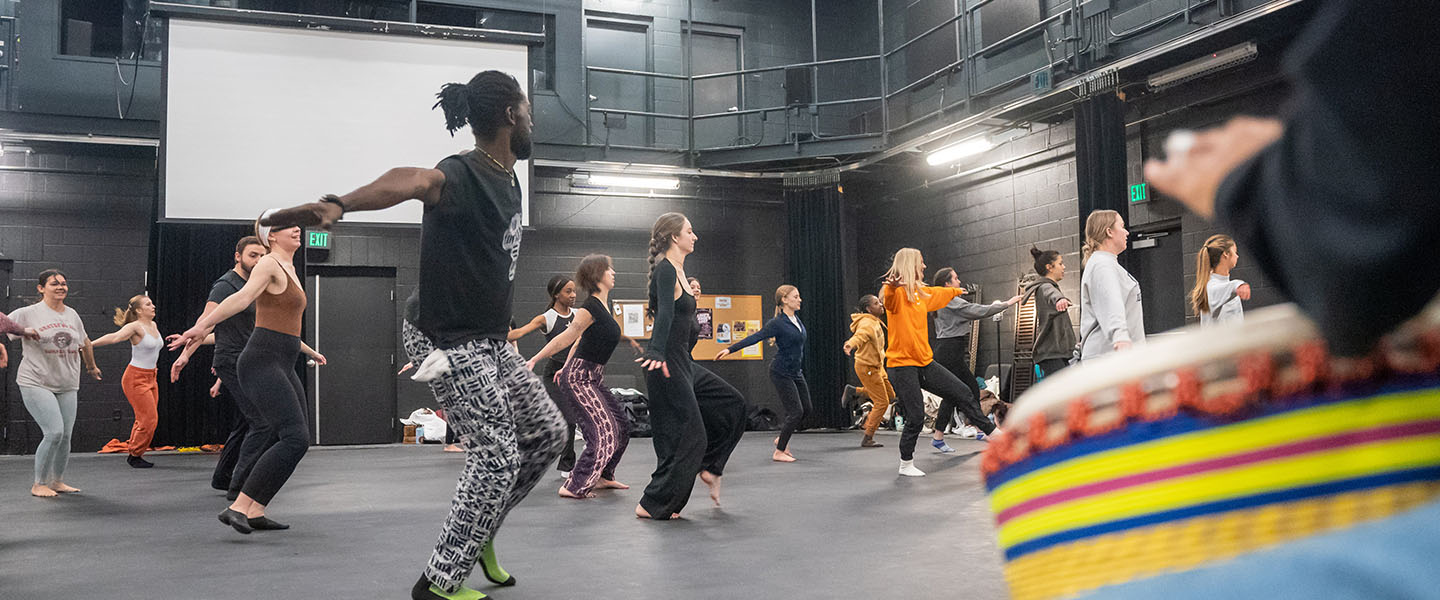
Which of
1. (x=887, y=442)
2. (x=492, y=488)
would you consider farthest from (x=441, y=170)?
(x=887, y=442)

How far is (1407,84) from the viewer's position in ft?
1.48

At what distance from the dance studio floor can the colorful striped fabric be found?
2.61m

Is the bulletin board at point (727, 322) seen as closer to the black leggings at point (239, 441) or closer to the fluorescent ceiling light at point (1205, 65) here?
the fluorescent ceiling light at point (1205, 65)

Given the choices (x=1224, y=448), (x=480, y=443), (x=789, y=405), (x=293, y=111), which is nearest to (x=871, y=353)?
(x=789, y=405)

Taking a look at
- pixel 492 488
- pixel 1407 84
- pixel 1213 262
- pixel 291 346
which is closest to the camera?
pixel 1407 84

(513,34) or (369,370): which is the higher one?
(513,34)

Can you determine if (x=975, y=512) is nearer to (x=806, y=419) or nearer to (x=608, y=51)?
(x=806, y=419)

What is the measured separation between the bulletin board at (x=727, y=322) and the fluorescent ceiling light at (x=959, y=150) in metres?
3.83

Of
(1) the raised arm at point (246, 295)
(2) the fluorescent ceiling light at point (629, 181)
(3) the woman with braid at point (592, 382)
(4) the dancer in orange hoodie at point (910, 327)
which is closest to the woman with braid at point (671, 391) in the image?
(3) the woman with braid at point (592, 382)

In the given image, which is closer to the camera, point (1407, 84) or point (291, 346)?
point (1407, 84)

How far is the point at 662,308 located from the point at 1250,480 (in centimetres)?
444

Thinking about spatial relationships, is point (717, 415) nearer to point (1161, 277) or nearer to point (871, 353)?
point (871, 353)

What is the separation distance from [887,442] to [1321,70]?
10.6 meters

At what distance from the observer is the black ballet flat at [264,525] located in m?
4.65
